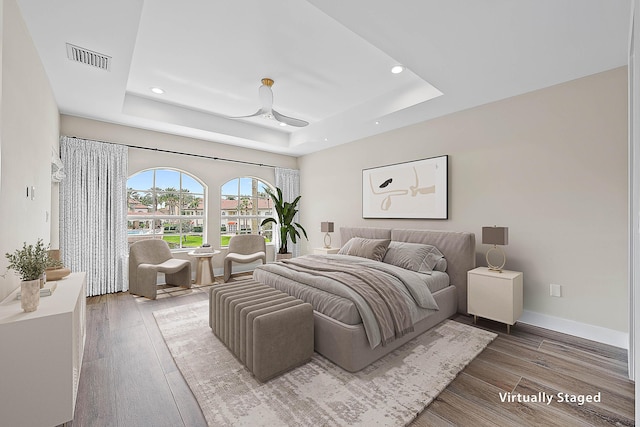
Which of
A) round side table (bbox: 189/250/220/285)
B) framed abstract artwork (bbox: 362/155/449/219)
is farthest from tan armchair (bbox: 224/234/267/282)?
framed abstract artwork (bbox: 362/155/449/219)

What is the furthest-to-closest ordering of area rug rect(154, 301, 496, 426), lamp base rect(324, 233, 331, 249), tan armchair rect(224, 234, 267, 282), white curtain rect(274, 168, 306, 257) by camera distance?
white curtain rect(274, 168, 306, 257)
lamp base rect(324, 233, 331, 249)
tan armchair rect(224, 234, 267, 282)
area rug rect(154, 301, 496, 426)

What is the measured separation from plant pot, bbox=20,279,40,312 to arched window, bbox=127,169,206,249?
3589 mm

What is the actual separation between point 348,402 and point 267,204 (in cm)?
525

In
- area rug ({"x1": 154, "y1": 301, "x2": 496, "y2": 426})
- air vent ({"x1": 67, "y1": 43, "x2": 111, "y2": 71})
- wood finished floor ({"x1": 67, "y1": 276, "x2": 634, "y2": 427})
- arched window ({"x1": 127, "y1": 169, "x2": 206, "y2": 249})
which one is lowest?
wood finished floor ({"x1": 67, "y1": 276, "x2": 634, "y2": 427})

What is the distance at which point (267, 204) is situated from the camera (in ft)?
21.9

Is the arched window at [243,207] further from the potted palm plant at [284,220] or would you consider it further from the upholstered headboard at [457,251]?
the upholstered headboard at [457,251]

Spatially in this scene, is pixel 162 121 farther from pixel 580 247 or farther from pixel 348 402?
pixel 580 247

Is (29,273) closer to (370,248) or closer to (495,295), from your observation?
(370,248)

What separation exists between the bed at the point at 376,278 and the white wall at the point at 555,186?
421 millimetres

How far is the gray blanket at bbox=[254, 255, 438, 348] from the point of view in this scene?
93.3 inches

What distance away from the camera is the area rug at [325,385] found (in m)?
1.74

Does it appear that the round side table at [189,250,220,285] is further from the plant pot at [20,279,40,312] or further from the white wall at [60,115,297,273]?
the plant pot at [20,279,40,312]

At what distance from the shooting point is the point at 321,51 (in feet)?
9.64

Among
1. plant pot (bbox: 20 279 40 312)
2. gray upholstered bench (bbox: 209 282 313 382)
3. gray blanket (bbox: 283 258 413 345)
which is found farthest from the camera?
gray blanket (bbox: 283 258 413 345)
